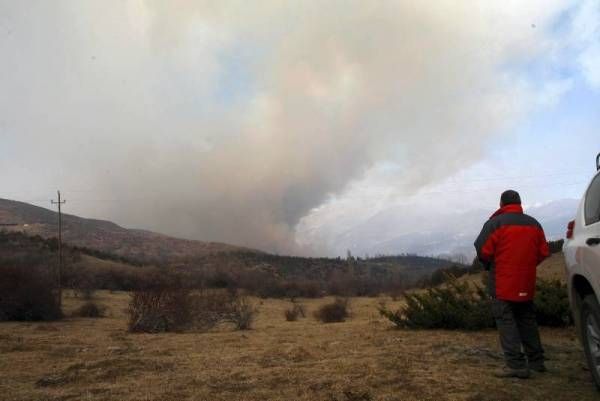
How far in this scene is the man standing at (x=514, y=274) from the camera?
5.46 meters

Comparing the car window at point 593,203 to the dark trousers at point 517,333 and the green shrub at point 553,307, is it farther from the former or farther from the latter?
the green shrub at point 553,307

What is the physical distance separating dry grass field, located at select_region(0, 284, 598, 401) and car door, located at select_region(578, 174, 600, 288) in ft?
3.87

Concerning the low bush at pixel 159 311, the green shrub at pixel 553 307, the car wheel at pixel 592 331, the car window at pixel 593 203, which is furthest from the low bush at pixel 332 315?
the car window at pixel 593 203

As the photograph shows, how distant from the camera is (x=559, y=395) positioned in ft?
15.7

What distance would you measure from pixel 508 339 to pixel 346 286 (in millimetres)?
55410

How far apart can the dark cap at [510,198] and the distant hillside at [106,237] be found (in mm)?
96256

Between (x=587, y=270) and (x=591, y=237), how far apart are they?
11.1 inches

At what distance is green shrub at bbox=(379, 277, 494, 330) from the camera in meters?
9.67

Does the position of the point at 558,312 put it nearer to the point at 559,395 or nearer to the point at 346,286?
the point at 559,395

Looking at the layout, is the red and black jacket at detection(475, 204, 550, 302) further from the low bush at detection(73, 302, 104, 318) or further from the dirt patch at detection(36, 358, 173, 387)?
the low bush at detection(73, 302, 104, 318)

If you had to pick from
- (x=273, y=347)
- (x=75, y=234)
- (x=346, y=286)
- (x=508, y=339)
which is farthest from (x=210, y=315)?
(x=75, y=234)

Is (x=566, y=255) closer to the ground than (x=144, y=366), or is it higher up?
higher up

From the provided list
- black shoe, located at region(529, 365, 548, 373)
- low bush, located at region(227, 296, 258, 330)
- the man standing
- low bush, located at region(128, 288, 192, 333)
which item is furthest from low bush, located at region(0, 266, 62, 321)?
black shoe, located at region(529, 365, 548, 373)

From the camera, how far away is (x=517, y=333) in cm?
557
